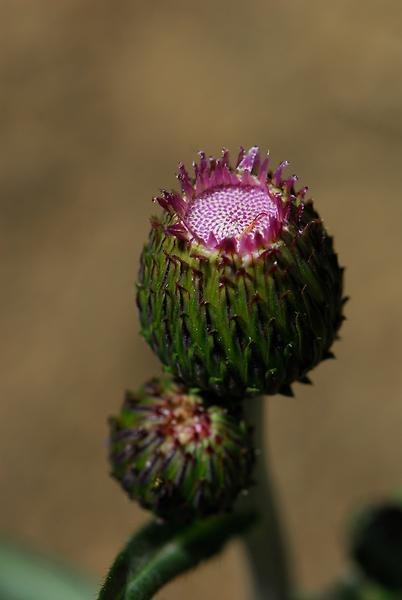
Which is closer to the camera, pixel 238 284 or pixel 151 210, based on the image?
pixel 238 284

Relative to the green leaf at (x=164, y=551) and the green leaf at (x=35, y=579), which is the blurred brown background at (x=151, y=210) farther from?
the green leaf at (x=164, y=551)

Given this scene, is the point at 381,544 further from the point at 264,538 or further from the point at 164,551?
the point at 164,551

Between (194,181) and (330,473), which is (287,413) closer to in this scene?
(330,473)

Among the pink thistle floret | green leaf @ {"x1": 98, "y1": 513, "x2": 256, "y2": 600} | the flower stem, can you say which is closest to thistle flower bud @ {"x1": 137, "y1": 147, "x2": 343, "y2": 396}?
the pink thistle floret

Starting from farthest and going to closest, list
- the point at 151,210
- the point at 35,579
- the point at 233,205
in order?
the point at 151,210
the point at 35,579
the point at 233,205

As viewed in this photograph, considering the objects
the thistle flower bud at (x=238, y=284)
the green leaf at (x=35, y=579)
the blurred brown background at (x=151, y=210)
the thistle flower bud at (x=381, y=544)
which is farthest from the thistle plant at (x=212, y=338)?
the blurred brown background at (x=151, y=210)

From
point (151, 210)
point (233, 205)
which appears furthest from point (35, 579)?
point (151, 210)
